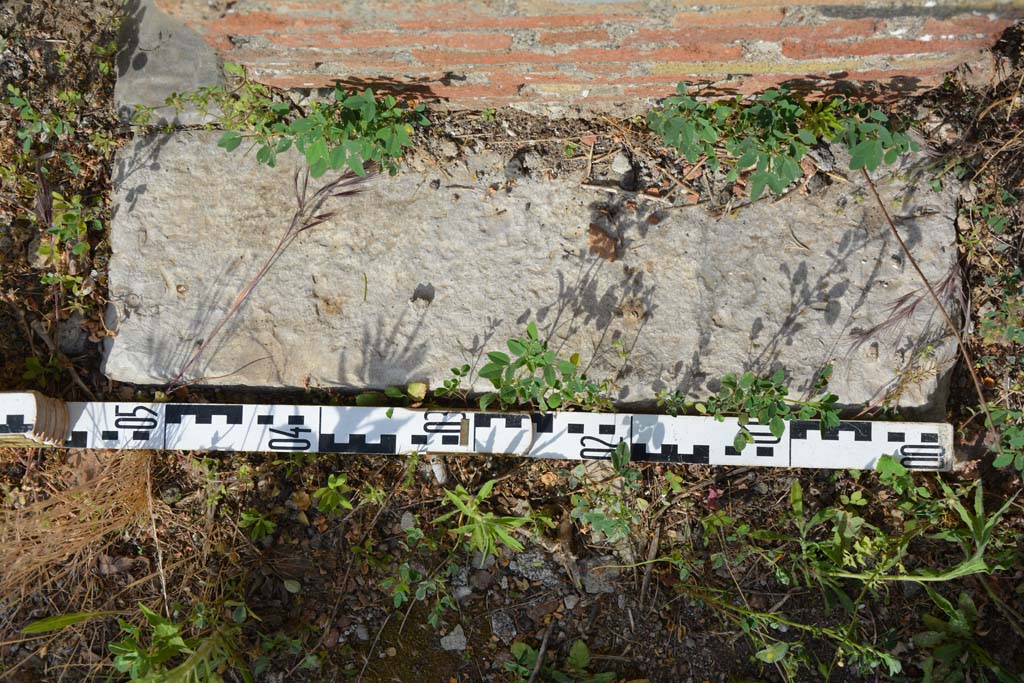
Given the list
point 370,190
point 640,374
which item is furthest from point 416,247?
point 640,374

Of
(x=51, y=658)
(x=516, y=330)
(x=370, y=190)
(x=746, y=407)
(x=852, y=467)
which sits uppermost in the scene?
(x=370, y=190)

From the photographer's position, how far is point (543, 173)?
11.1 ft

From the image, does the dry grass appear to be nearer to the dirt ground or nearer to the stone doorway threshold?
the dirt ground

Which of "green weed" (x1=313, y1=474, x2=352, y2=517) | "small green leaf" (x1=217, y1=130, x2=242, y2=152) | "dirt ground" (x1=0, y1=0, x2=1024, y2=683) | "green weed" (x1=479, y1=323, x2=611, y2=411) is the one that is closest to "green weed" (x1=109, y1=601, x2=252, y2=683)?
"dirt ground" (x1=0, y1=0, x2=1024, y2=683)

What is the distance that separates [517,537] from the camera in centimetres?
339

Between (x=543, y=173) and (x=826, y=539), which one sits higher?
(x=543, y=173)

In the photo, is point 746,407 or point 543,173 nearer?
point 746,407

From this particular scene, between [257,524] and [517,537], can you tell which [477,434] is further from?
[257,524]

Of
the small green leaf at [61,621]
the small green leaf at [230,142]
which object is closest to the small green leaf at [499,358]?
the small green leaf at [230,142]

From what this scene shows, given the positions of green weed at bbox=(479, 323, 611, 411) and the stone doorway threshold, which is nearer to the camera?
green weed at bbox=(479, 323, 611, 411)

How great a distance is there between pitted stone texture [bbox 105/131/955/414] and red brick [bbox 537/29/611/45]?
0.71 metres

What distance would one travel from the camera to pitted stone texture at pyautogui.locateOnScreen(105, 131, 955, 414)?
334 centimetres

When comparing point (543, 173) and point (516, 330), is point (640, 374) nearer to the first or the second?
point (516, 330)

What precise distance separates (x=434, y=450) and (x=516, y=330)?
0.66 meters
